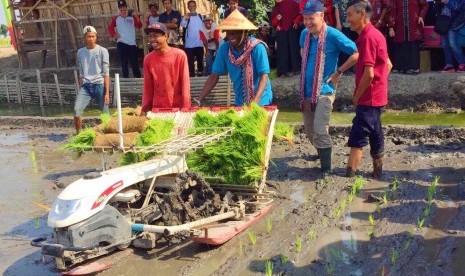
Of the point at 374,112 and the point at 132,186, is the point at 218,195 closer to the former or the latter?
the point at 132,186

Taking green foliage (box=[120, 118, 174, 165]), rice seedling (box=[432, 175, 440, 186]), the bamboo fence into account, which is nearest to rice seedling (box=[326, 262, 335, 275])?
green foliage (box=[120, 118, 174, 165])

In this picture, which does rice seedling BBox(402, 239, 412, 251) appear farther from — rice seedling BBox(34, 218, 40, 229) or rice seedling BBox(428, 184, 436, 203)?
rice seedling BBox(34, 218, 40, 229)

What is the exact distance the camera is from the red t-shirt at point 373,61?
5641mm

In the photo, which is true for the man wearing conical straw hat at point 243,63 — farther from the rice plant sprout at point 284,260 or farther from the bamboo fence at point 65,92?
the bamboo fence at point 65,92

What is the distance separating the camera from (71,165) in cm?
820

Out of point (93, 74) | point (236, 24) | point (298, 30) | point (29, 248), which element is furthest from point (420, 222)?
point (298, 30)

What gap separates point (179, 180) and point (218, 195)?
19.3 inches

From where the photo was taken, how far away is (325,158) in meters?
→ 6.59

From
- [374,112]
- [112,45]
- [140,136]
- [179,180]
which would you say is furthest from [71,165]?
[112,45]

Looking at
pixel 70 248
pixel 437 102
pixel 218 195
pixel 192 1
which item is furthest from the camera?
pixel 192 1

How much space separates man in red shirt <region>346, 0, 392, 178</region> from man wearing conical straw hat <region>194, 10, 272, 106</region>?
38.3 inches

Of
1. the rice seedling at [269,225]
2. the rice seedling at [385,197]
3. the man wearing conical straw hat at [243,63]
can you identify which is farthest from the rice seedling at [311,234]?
the man wearing conical straw hat at [243,63]

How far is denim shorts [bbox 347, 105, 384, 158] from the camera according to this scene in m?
6.00

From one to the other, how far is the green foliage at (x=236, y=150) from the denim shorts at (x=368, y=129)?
1305 millimetres
